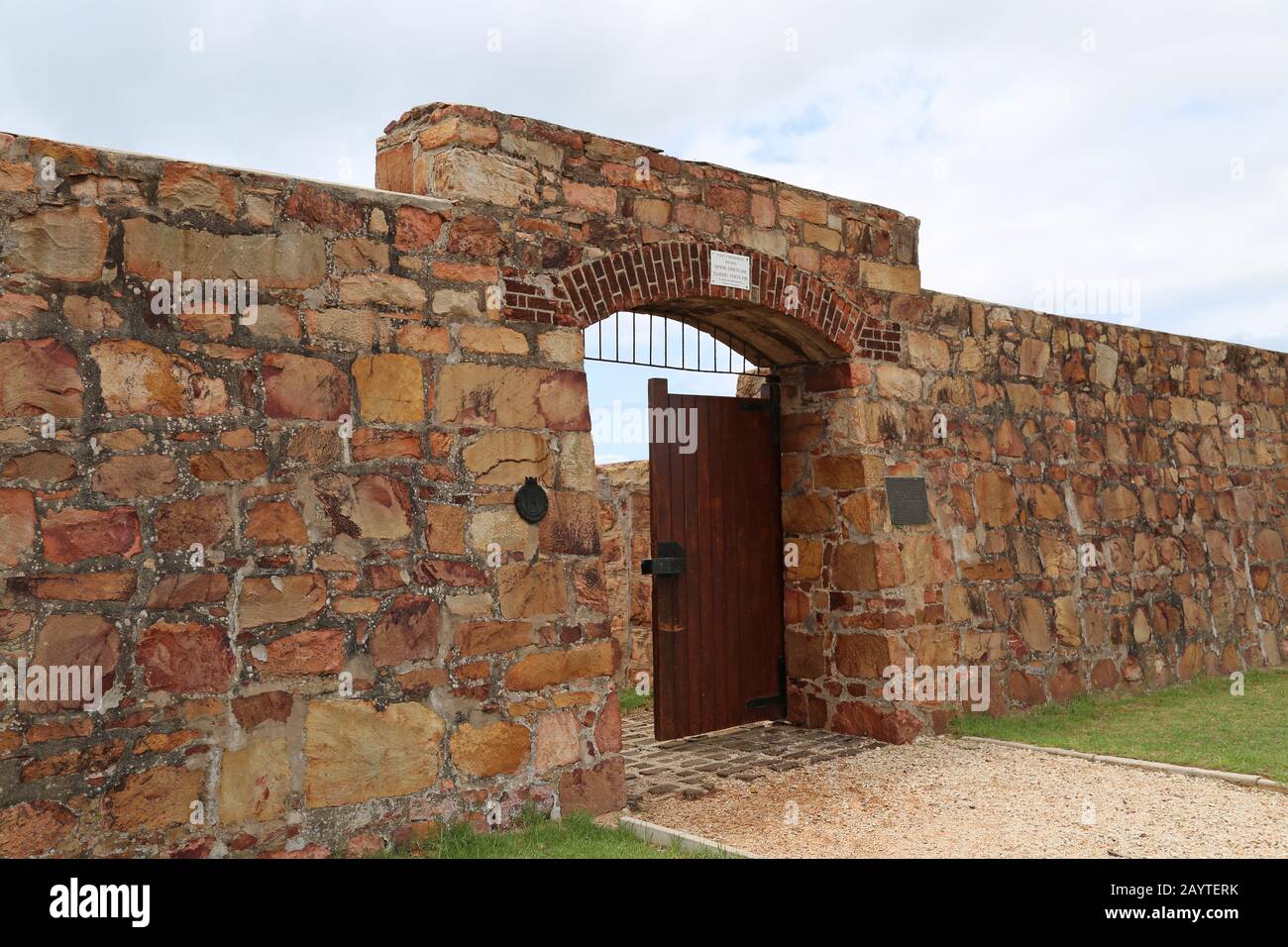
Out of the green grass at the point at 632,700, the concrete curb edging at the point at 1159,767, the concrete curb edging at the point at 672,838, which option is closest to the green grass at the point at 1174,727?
the concrete curb edging at the point at 1159,767

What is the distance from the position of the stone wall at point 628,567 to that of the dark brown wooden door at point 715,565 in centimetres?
153

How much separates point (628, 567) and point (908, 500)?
7.87 feet

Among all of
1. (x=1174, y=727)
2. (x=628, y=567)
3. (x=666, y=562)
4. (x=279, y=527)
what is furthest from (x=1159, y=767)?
(x=279, y=527)

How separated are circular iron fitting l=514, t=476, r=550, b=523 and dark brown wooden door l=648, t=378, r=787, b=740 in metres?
1.39

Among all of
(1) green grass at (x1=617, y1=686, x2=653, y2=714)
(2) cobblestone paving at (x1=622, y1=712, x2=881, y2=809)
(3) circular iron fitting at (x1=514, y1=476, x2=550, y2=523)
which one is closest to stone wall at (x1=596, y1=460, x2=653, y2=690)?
(1) green grass at (x1=617, y1=686, x2=653, y2=714)

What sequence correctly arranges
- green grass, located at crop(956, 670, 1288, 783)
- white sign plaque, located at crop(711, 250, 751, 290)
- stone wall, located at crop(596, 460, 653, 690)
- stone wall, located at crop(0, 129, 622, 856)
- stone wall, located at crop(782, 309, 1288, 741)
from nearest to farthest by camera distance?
1. stone wall, located at crop(0, 129, 622, 856)
2. white sign plaque, located at crop(711, 250, 751, 290)
3. green grass, located at crop(956, 670, 1288, 783)
4. stone wall, located at crop(782, 309, 1288, 741)
5. stone wall, located at crop(596, 460, 653, 690)

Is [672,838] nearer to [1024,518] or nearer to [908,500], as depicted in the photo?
[908,500]

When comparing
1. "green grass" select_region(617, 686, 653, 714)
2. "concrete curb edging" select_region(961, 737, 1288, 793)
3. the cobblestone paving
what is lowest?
"concrete curb edging" select_region(961, 737, 1288, 793)

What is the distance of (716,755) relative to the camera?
6023 mm

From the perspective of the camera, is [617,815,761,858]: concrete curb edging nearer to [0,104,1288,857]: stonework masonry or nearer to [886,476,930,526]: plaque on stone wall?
[0,104,1288,857]: stonework masonry

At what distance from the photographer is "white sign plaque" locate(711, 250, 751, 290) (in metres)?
5.66

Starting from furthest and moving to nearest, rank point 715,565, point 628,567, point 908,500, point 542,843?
point 628,567
point 908,500
point 715,565
point 542,843

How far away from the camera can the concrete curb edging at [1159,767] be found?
5.21 metres

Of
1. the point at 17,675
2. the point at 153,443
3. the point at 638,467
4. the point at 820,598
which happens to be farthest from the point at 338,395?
the point at 638,467
